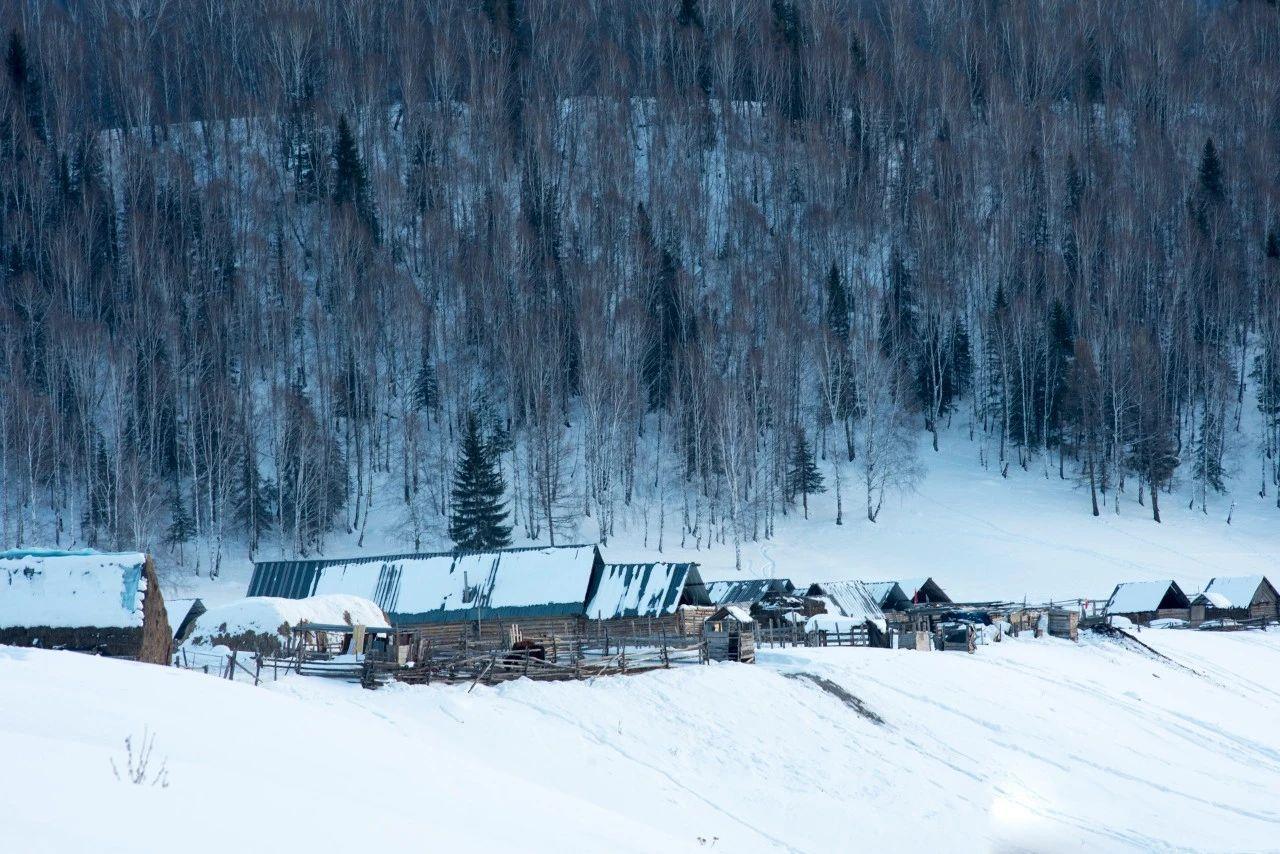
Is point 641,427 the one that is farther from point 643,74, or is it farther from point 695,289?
point 643,74

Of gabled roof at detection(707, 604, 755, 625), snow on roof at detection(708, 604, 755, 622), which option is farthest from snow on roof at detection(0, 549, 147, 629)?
snow on roof at detection(708, 604, 755, 622)

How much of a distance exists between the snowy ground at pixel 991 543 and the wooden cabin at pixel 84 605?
1149 inches

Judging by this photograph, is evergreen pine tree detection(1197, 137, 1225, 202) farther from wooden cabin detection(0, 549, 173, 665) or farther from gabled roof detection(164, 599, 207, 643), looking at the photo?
wooden cabin detection(0, 549, 173, 665)

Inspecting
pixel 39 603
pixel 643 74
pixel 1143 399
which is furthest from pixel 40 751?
pixel 643 74

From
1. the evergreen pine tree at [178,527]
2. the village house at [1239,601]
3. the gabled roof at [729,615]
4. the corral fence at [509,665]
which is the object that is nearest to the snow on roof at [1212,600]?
the village house at [1239,601]

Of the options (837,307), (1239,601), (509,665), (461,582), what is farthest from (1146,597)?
(509,665)

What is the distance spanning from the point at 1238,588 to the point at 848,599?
63.6 ft

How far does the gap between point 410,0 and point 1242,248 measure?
2862 inches

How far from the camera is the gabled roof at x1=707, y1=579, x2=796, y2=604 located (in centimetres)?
5038

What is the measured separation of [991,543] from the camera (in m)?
60.0

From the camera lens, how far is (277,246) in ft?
270

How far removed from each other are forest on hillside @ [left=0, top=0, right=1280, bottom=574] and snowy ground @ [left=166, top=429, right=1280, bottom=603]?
1385mm

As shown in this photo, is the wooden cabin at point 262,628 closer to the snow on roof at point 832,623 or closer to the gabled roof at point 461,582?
the gabled roof at point 461,582

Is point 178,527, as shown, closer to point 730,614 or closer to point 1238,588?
point 730,614
